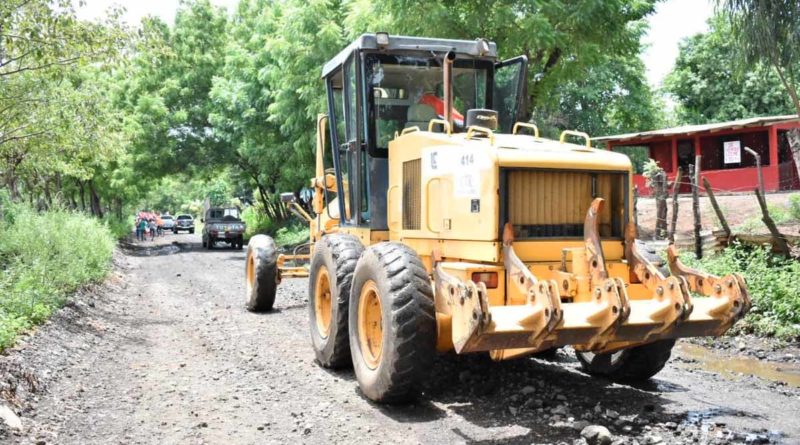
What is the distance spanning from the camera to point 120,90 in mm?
29547

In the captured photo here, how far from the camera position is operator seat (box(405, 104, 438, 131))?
23.3 ft

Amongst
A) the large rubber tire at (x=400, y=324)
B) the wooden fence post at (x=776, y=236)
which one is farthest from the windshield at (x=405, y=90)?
the wooden fence post at (x=776, y=236)

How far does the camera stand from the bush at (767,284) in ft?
28.9

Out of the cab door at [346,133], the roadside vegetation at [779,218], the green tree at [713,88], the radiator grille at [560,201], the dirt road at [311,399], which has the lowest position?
the dirt road at [311,399]

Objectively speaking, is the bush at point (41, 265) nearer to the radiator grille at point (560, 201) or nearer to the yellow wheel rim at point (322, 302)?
the yellow wheel rim at point (322, 302)

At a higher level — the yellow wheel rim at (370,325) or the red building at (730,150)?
the red building at (730,150)

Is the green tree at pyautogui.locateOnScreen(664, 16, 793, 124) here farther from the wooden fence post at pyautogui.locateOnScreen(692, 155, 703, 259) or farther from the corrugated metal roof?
the wooden fence post at pyautogui.locateOnScreen(692, 155, 703, 259)

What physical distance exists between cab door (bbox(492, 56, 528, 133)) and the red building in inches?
755

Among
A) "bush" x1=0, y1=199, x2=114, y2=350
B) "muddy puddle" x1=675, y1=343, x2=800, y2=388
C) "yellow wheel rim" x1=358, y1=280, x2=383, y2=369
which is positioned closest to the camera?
"yellow wheel rim" x1=358, y1=280, x2=383, y2=369

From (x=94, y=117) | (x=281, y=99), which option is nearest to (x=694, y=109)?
(x=281, y=99)

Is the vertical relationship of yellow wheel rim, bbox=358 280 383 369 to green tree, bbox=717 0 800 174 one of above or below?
below

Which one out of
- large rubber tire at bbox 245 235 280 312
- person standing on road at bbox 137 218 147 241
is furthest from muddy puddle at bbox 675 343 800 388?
person standing on road at bbox 137 218 147 241

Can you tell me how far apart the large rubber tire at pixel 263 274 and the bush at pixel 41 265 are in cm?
263

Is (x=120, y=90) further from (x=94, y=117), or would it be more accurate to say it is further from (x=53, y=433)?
(x=53, y=433)
